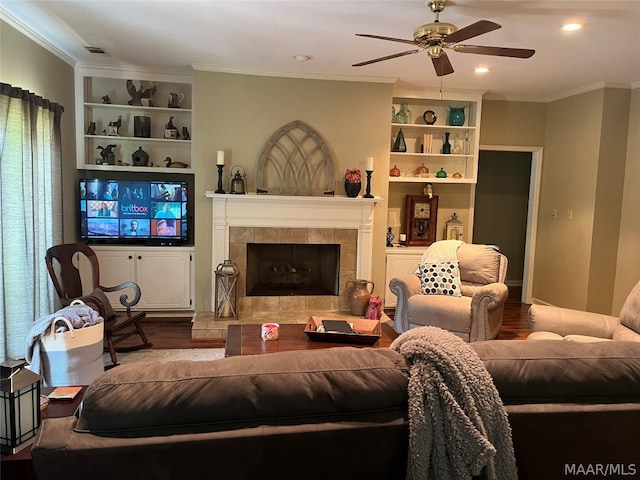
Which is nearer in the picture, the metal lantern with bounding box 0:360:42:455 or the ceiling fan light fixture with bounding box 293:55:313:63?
the metal lantern with bounding box 0:360:42:455

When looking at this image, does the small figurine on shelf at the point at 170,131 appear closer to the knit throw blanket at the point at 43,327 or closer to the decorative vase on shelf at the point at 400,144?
the decorative vase on shelf at the point at 400,144

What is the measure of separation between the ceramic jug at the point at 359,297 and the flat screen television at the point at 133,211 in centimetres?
194

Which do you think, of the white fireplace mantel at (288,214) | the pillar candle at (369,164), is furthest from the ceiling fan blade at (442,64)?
the white fireplace mantel at (288,214)

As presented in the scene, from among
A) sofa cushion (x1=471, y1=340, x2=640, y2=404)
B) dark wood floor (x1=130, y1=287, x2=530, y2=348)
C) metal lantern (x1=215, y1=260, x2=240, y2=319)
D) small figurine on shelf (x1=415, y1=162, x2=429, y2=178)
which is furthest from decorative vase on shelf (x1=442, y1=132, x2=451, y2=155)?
sofa cushion (x1=471, y1=340, x2=640, y2=404)

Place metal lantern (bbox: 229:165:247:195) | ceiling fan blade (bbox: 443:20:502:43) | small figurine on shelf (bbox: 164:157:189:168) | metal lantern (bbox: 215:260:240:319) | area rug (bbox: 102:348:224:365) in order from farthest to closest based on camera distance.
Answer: small figurine on shelf (bbox: 164:157:189:168) < metal lantern (bbox: 229:165:247:195) < metal lantern (bbox: 215:260:240:319) < area rug (bbox: 102:348:224:365) < ceiling fan blade (bbox: 443:20:502:43)

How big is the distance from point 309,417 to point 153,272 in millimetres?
4272

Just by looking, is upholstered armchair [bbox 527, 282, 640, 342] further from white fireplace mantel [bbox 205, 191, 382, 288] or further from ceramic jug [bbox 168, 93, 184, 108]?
ceramic jug [bbox 168, 93, 184, 108]

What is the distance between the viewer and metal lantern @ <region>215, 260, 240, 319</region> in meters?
4.75

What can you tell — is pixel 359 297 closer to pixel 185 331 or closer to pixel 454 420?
pixel 185 331

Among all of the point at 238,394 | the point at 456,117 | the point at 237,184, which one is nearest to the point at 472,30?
the point at 238,394

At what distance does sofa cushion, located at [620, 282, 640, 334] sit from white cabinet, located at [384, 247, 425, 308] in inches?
104

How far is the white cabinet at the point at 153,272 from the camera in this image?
5055mm

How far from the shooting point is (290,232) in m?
5.16

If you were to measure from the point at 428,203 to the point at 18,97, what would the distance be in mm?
4292
